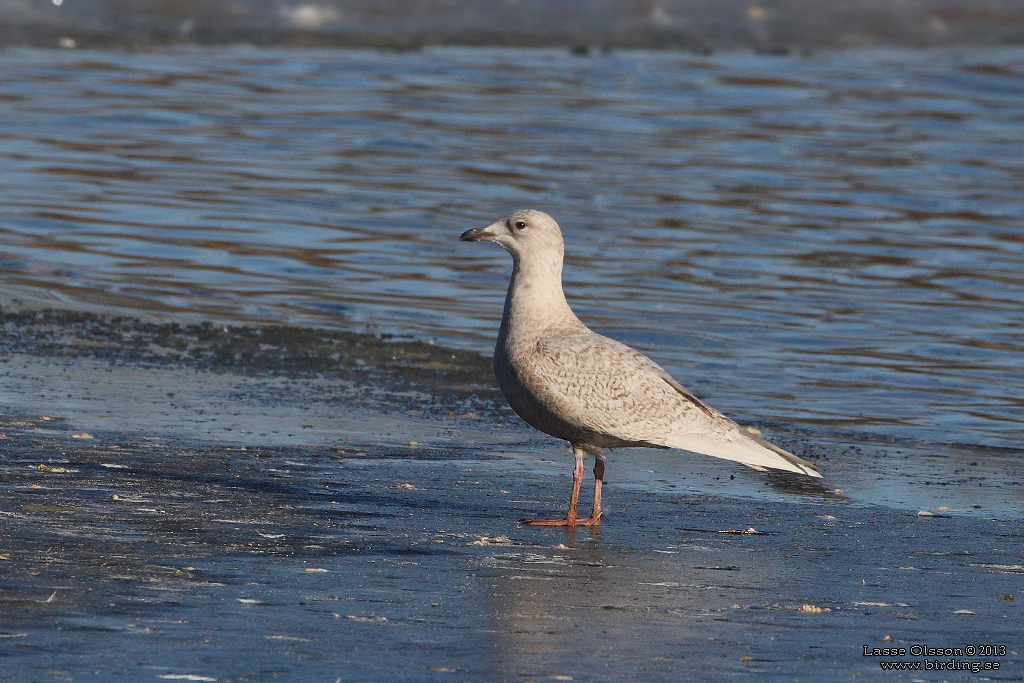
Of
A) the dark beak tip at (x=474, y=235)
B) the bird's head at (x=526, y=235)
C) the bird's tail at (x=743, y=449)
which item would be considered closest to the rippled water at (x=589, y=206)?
the bird's tail at (x=743, y=449)

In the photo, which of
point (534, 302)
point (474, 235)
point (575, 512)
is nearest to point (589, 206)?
point (474, 235)

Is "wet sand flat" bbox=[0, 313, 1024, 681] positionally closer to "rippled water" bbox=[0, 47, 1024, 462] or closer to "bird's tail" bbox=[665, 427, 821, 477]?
"bird's tail" bbox=[665, 427, 821, 477]

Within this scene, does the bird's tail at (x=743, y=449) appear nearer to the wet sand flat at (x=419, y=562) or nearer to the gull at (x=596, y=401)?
the gull at (x=596, y=401)

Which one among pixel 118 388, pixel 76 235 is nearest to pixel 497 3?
pixel 76 235

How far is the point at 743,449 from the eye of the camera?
725cm

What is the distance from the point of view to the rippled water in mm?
12336

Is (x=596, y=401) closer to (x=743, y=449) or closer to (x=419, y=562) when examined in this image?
(x=743, y=449)

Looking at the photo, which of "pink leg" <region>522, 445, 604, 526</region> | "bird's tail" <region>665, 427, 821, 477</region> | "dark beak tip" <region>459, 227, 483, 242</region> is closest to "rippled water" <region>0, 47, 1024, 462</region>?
"bird's tail" <region>665, 427, 821, 477</region>

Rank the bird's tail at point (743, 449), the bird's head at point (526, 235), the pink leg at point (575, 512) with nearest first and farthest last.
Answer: the pink leg at point (575, 512) < the bird's tail at point (743, 449) < the bird's head at point (526, 235)

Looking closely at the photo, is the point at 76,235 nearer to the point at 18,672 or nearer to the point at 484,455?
the point at 484,455

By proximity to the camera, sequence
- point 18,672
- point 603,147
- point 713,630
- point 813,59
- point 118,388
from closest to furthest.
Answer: point 18,672
point 713,630
point 118,388
point 603,147
point 813,59

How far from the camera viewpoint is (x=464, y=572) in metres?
6.16

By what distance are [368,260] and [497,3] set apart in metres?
22.0

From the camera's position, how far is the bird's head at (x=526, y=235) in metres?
7.80
